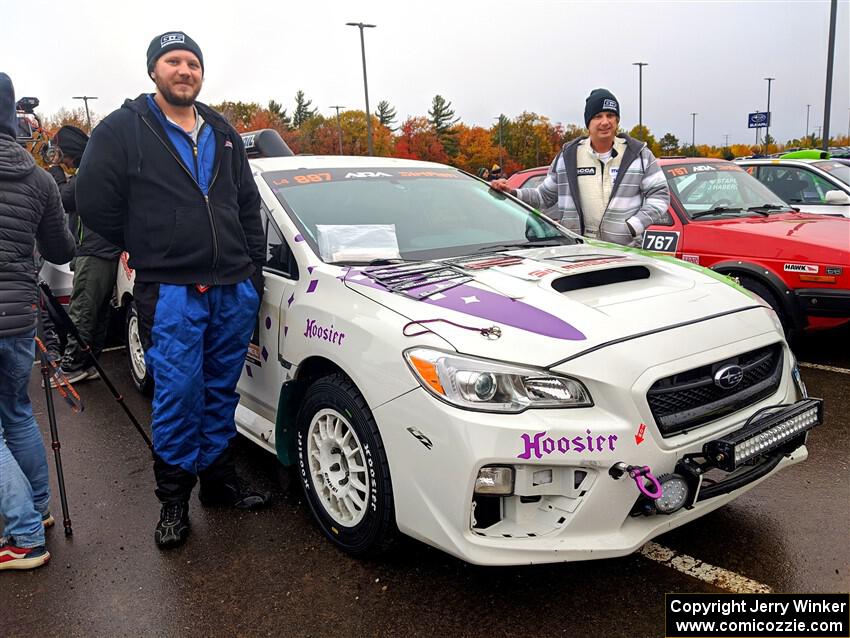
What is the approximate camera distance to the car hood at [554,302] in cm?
229

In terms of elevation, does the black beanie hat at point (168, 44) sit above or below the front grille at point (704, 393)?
above

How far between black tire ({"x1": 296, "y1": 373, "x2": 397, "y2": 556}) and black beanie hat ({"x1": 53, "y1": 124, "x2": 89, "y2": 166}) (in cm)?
348

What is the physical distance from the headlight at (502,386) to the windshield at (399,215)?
3.30 feet

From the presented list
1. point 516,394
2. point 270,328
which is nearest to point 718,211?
point 270,328

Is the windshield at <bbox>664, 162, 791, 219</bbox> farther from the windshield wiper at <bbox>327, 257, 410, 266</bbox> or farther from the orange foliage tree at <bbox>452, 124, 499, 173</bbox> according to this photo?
the orange foliage tree at <bbox>452, 124, 499, 173</bbox>

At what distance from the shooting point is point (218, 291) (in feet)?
10.0

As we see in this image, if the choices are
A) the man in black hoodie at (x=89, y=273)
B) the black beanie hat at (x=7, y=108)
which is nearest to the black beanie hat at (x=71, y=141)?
the man in black hoodie at (x=89, y=273)

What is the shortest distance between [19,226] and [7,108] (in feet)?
1.62

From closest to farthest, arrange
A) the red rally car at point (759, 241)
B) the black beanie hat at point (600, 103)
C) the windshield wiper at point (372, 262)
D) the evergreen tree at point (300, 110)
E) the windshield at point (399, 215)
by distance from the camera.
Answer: the windshield wiper at point (372, 262) → the windshield at point (399, 215) → the black beanie hat at point (600, 103) → the red rally car at point (759, 241) → the evergreen tree at point (300, 110)

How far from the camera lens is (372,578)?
8.77 ft

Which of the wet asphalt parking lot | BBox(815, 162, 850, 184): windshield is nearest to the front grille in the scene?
the wet asphalt parking lot

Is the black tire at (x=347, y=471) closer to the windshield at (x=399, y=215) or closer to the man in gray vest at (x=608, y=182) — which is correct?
the windshield at (x=399, y=215)

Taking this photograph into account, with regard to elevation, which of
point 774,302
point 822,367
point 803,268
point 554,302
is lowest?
point 822,367

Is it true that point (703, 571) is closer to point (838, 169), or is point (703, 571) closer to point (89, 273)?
point (89, 273)
